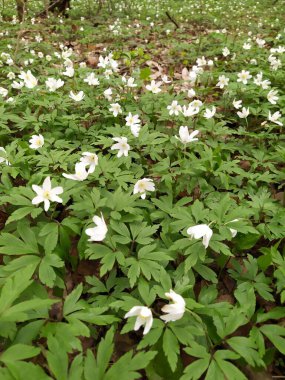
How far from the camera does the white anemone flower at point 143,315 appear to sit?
1.47 metres

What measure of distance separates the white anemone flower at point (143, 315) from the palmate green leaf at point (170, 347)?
0.47ft

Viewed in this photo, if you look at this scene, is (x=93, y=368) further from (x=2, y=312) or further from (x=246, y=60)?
(x=246, y=60)

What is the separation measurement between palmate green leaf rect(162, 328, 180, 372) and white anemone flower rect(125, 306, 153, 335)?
0.14 m

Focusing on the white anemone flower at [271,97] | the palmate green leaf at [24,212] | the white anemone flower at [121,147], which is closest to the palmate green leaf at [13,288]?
the palmate green leaf at [24,212]

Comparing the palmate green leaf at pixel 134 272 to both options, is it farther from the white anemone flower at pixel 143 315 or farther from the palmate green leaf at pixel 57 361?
the palmate green leaf at pixel 57 361

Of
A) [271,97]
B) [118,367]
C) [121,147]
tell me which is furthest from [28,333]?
[271,97]

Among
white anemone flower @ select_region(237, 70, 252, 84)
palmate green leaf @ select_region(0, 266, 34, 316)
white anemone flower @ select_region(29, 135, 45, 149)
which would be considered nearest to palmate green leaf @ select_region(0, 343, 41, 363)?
palmate green leaf @ select_region(0, 266, 34, 316)

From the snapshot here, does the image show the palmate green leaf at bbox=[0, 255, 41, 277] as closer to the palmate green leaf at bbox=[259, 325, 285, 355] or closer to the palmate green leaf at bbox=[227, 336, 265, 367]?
the palmate green leaf at bbox=[227, 336, 265, 367]

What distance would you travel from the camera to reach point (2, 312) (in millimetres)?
1387

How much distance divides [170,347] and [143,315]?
9.6 inches

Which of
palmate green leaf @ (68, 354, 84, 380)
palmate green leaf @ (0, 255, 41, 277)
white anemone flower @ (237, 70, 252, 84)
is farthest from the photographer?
white anemone flower @ (237, 70, 252, 84)

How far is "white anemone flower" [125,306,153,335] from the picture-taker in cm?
147

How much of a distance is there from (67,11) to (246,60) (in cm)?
653

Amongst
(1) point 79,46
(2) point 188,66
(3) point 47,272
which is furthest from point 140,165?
(1) point 79,46
